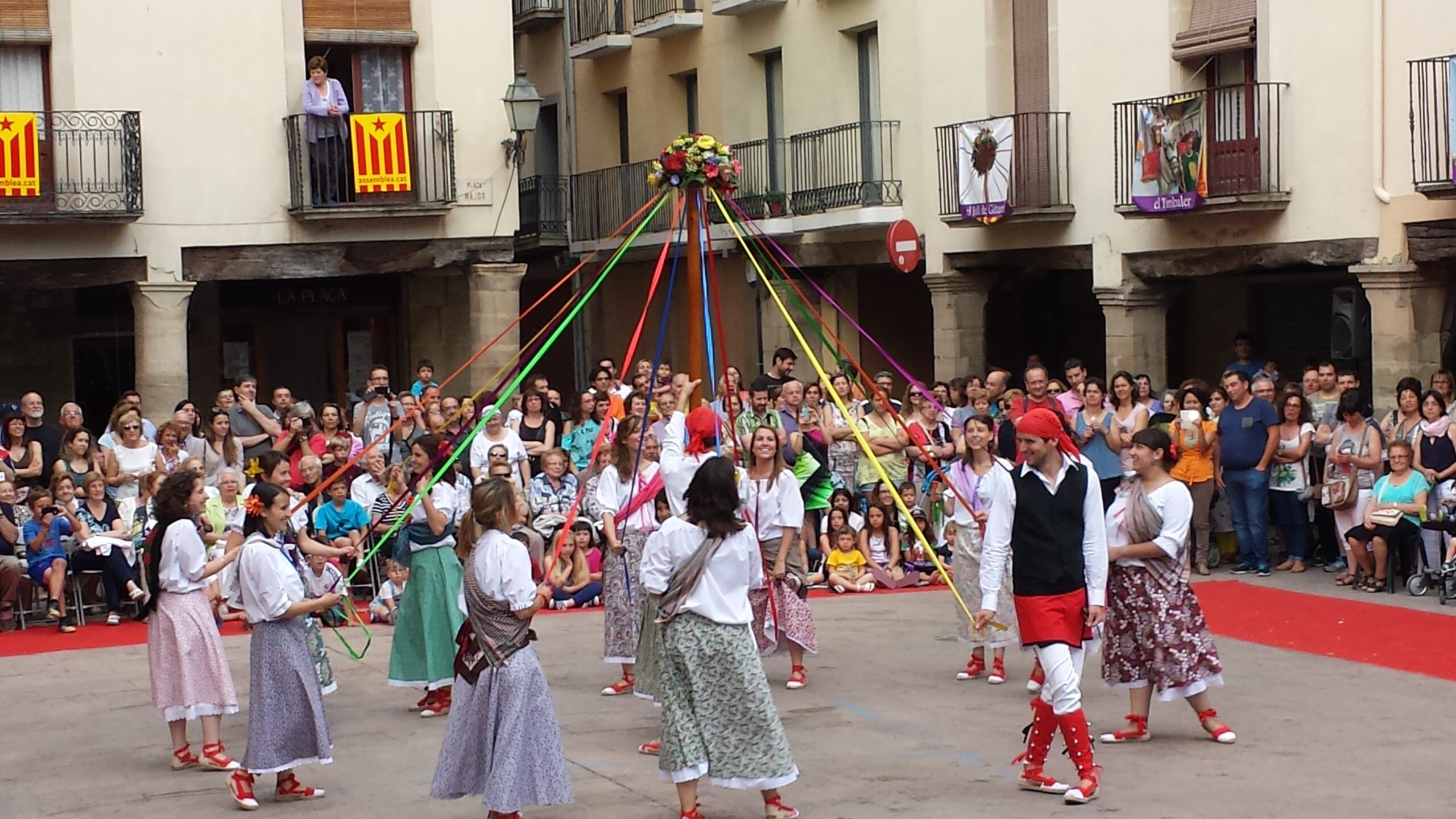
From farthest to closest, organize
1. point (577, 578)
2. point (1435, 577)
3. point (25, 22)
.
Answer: point (25, 22) → point (577, 578) → point (1435, 577)

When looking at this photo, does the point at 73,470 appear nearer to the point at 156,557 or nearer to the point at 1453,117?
the point at 156,557

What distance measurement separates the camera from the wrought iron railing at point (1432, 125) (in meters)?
17.2

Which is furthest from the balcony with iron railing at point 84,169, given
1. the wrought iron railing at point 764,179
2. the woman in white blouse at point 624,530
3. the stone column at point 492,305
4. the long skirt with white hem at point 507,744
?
the long skirt with white hem at point 507,744

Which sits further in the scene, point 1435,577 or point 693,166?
point 1435,577

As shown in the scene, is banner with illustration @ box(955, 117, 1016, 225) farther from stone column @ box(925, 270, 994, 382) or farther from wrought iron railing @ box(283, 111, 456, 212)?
wrought iron railing @ box(283, 111, 456, 212)

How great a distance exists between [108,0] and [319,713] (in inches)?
566

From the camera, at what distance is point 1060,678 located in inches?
342

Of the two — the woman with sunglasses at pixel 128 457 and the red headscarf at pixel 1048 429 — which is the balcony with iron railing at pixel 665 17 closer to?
the woman with sunglasses at pixel 128 457

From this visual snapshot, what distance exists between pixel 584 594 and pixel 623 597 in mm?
4950

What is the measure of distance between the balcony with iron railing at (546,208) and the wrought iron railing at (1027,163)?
27.4 ft

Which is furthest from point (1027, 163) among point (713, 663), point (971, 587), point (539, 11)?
point (713, 663)

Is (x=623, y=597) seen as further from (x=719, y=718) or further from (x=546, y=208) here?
(x=546, y=208)

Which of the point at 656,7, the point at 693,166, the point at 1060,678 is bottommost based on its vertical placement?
the point at 1060,678

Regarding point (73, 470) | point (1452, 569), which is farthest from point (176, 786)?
point (1452, 569)
